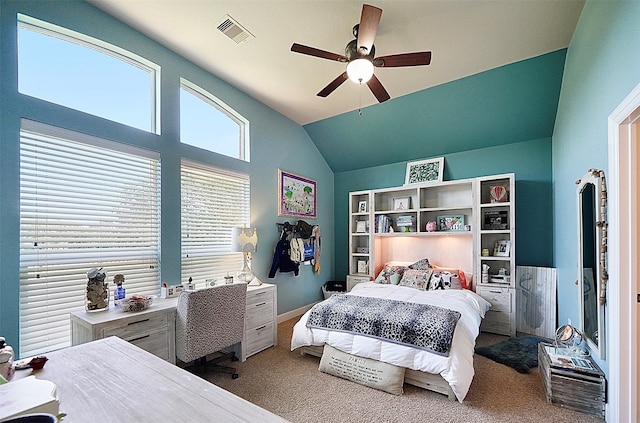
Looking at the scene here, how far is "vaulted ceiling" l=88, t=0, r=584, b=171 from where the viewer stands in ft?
7.62

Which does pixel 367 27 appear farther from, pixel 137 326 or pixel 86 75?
pixel 137 326

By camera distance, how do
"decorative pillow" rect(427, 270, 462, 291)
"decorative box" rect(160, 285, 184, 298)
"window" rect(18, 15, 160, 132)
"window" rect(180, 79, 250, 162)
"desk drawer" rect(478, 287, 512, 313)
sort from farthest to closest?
"decorative pillow" rect(427, 270, 462, 291) < "desk drawer" rect(478, 287, 512, 313) < "window" rect(180, 79, 250, 162) < "decorative box" rect(160, 285, 184, 298) < "window" rect(18, 15, 160, 132)

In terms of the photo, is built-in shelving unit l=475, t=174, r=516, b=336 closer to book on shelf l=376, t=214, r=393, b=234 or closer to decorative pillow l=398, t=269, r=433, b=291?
decorative pillow l=398, t=269, r=433, b=291

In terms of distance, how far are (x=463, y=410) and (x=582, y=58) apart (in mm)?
3040

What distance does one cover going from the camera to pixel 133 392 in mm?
883

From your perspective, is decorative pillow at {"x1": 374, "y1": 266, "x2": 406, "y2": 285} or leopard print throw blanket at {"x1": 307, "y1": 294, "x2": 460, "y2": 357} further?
decorative pillow at {"x1": 374, "y1": 266, "x2": 406, "y2": 285}

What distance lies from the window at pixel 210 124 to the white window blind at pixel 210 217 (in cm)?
31

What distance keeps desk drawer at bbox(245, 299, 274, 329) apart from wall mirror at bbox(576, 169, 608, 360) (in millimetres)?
2901

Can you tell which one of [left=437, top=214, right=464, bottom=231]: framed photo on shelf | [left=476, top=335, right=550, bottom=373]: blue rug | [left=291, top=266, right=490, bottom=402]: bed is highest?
[left=437, top=214, right=464, bottom=231]: framed photo on shelf

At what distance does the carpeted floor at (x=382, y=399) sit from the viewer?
2053mm

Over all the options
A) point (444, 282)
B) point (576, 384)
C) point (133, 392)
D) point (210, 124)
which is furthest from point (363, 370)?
point (210, 124)

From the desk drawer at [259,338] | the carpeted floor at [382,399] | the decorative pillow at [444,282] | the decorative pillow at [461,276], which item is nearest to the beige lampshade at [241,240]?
the desk drawer at [259,338]

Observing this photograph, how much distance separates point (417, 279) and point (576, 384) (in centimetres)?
190

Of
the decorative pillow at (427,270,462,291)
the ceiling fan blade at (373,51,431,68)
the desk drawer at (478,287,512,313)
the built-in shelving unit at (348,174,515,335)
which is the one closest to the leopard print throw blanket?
the decorative pillow at (427,270,462,291)
